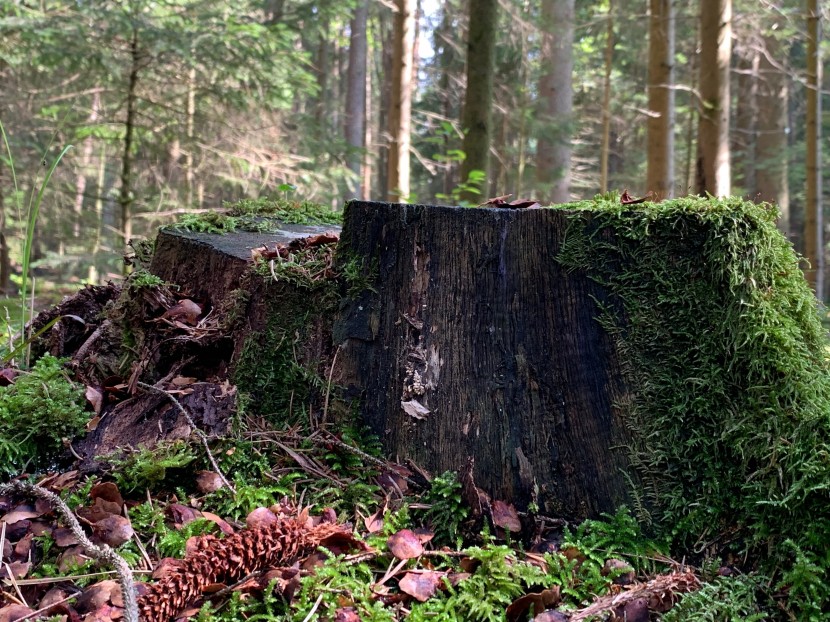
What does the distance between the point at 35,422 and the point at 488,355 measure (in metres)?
1.62

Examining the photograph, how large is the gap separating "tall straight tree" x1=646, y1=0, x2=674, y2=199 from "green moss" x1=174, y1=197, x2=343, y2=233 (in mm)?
6272

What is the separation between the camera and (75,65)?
7309 mm

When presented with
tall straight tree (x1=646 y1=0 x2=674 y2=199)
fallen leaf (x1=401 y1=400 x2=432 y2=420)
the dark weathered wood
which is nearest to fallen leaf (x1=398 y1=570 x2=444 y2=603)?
the dark weathered wood

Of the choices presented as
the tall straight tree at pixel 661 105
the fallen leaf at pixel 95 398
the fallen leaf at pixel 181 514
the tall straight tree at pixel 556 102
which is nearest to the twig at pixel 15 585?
the fallen leaf at pixel 181 514

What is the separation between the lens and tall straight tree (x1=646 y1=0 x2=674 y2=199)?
8226 millimetres

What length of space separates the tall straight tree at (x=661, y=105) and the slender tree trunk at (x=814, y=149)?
2.39 m

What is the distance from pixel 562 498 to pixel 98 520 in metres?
1.48

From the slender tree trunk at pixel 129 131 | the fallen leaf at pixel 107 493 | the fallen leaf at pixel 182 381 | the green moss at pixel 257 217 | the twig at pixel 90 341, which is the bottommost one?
the fallen leaf at pixel 107 493

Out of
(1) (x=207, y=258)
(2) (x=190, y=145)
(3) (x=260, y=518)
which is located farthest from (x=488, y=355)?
(2) (x=190, y=145)

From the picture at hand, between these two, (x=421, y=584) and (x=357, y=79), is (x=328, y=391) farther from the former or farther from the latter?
(x=357, y=79)

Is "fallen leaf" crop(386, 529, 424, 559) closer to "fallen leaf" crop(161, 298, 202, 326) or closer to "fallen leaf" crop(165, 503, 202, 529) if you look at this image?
"fallen leaf" crop(165, 503, 202, 529)

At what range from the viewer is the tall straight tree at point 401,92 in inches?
339

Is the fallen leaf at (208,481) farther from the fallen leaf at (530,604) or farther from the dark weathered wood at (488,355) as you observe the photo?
the fallen leaf at (530,604)

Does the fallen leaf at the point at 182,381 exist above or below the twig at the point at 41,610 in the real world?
above
